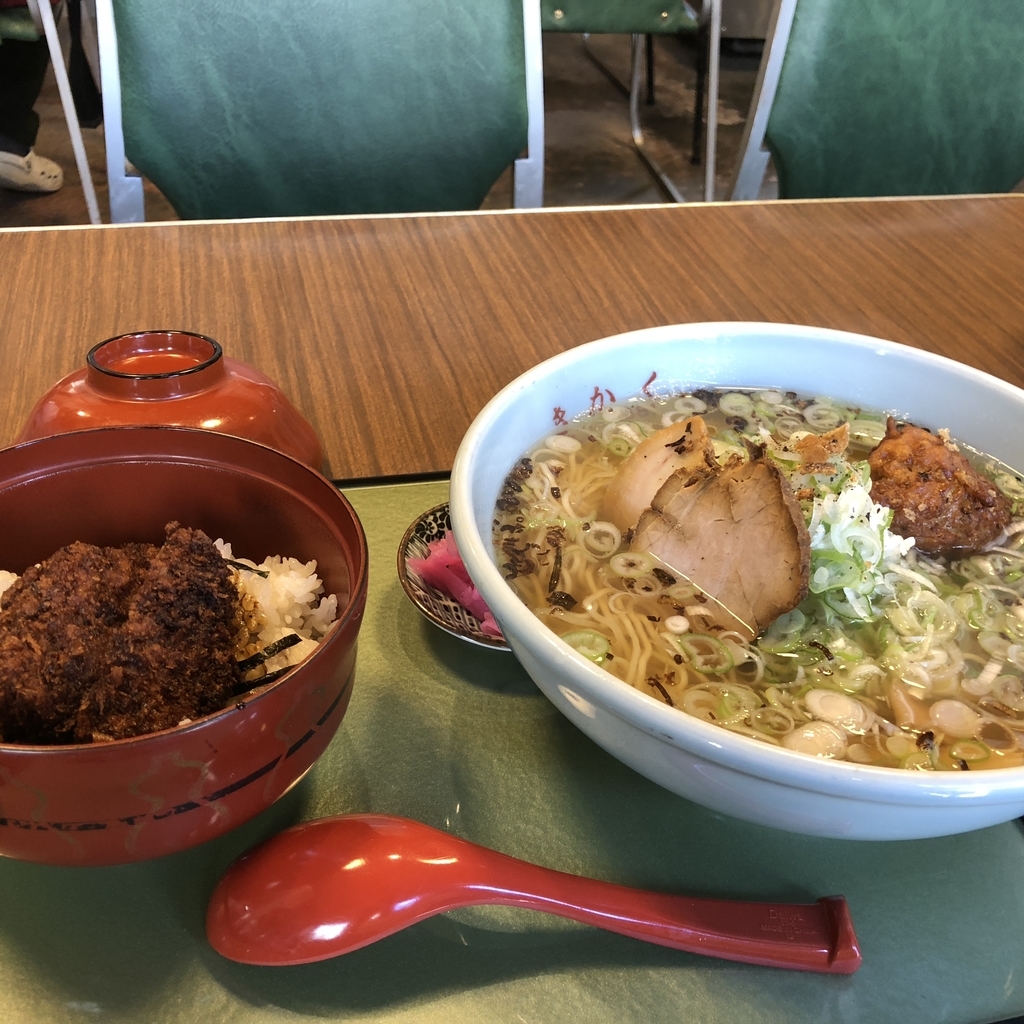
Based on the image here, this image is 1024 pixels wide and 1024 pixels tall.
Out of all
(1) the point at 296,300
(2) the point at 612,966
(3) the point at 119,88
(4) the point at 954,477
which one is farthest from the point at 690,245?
(2) the point at 612,966

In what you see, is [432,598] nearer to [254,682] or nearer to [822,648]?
[254,682]

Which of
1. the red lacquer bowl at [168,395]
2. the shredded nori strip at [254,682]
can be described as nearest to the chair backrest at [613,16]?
the red lacquer bowl at [168,395]

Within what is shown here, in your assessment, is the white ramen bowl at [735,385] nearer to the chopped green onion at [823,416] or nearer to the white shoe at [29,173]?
the chopped green onion at [823,416]

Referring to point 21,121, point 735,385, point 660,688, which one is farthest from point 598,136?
point 660,688

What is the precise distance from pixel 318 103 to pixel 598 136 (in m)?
4.18

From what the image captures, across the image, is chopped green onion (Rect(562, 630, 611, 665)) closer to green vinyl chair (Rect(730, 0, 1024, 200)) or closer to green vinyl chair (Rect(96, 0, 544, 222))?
green vinyl chair (Rect(96, 0, 544, 222))

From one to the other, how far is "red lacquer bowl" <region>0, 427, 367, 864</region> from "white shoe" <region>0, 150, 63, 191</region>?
4505mm

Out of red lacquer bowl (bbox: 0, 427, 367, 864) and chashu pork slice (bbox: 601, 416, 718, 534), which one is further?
chashu pork slice (bbox: 601, 416, 718, 534)

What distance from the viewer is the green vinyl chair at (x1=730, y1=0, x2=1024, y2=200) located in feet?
7.41

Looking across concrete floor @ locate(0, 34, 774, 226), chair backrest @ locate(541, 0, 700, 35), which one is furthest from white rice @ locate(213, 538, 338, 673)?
chair backrest @ locate(541, 0, 700, 35)

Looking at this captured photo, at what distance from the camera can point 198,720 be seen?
574mm

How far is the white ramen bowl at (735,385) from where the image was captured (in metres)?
0.56

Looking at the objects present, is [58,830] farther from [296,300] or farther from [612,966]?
[296,300]

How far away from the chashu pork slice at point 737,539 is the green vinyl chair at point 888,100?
5.80 ft
